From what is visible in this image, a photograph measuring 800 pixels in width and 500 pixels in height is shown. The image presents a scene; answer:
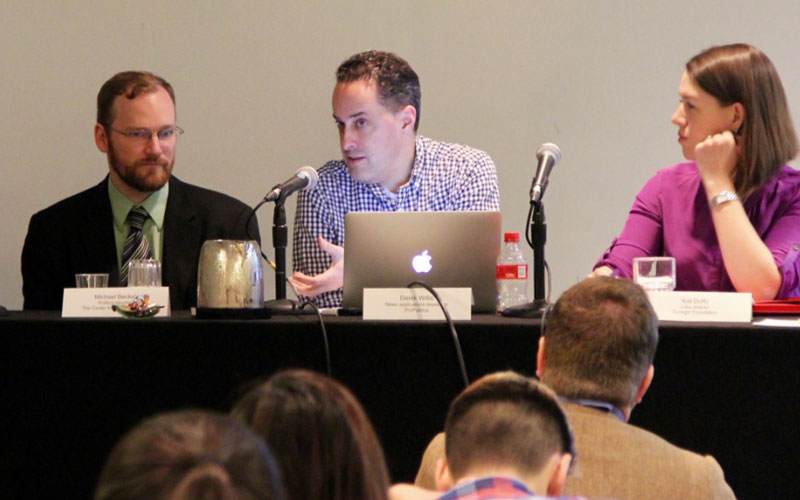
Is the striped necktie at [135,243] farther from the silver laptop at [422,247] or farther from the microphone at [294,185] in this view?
the silver laptop at [422,247]

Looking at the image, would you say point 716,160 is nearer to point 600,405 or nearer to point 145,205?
point 600,405

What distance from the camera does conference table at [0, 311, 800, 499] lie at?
2.07m

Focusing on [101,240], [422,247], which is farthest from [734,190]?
[101,240]

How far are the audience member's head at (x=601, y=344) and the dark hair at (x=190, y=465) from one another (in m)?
0.97

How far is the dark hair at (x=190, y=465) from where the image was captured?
68 cm

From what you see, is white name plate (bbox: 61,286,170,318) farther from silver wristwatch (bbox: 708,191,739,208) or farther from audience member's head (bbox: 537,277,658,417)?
silver wristwatch (bbox: 708,191,739,208)

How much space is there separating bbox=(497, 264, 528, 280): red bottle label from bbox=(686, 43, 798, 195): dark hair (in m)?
0.67

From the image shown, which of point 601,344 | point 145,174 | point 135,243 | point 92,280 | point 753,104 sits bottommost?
point 601,344

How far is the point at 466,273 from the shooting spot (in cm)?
240

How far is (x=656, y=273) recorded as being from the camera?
2.43m

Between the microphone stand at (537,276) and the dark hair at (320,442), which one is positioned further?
the microphone stand at (537,276)

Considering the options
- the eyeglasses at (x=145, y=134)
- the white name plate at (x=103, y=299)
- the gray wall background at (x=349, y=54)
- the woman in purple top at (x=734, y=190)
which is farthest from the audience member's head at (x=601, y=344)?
the gray wall background at (x=349, y=54)

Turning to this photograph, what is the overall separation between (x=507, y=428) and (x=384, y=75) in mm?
2219

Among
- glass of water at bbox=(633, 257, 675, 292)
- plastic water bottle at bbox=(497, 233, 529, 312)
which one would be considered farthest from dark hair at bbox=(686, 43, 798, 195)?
plastic water bottle at bbox=(497, 233, 529, 312)
